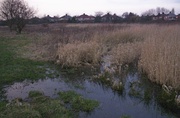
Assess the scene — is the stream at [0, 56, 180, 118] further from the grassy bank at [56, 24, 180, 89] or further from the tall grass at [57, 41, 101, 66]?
the tall grass at [57, 41, 101, 66]

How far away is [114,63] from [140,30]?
7175 mm

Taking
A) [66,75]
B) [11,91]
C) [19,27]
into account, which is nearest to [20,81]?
[11,91]

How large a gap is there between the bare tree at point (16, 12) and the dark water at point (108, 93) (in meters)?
20.8

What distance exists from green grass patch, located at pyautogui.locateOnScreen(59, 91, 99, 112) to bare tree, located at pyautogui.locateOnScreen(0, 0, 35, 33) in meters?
22.8

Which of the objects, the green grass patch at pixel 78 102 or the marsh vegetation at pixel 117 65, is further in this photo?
the marsh vegetation at pixel 117 65

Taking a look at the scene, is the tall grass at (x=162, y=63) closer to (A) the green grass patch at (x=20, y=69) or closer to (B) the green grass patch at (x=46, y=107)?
(B) the green grass patch at (x=46, y=107)

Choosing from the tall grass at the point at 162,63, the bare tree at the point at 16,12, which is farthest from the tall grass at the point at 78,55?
the bare tree at the point at 16,12

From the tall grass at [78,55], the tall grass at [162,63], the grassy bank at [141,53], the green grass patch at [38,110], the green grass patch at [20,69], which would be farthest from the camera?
the tall grass at [78,55]

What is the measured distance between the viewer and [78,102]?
5.96 m

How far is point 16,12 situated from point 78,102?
24930 mm

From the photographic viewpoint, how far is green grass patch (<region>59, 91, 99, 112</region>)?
567cm

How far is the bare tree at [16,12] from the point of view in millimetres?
27625

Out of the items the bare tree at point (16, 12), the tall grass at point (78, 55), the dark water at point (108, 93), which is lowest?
the dark water at point (108, 93)

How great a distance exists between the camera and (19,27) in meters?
28.0
